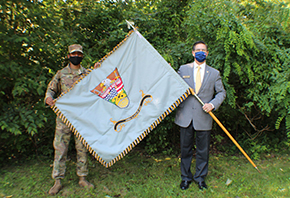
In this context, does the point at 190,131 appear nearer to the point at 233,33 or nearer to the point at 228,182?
the point at 228,182

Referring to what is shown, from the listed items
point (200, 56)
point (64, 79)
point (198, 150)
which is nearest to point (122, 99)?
point (64, 79)

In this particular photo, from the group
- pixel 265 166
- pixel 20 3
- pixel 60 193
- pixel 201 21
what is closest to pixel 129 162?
pixel 60 193

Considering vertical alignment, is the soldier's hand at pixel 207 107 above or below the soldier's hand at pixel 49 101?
below

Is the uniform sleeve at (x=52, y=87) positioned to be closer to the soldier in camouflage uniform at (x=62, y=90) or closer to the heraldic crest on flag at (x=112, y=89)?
the soldier in camouflage uniform at (x=62, y=90)

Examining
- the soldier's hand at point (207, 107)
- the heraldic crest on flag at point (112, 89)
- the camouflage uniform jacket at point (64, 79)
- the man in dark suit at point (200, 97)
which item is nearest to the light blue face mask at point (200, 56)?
the man in dark suit at point (200, 97)

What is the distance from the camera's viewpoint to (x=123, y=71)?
3.29 metres

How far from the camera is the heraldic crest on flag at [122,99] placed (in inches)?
123

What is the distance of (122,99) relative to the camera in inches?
128

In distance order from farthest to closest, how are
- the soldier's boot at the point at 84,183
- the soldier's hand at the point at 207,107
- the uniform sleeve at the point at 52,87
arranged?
the soldier's boot at the point at 84,183, the uniform sleeve at the point at 52,87, the soldier's hand at the point at 207,107

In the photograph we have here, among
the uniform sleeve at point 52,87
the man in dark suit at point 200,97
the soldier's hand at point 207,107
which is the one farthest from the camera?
the uniform sleeve at point 52,87

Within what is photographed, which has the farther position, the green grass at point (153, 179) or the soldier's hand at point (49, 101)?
the green grass at point (153, 179)

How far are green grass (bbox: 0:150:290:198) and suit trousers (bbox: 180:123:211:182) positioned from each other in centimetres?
20

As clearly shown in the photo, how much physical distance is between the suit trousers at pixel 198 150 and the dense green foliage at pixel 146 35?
89 cm

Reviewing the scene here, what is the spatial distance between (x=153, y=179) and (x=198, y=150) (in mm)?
984
